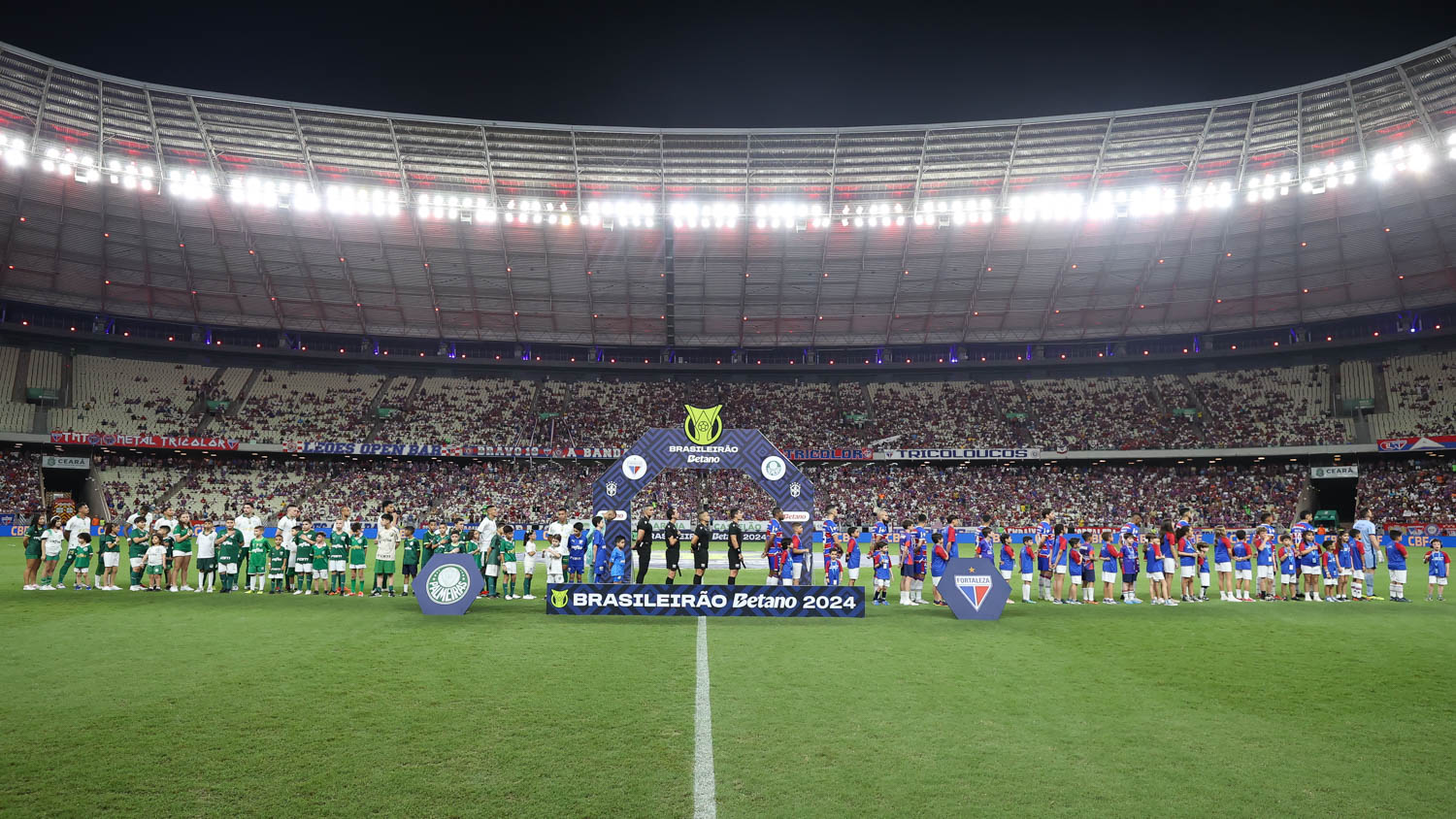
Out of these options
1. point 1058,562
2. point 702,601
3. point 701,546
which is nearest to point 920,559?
point 1058,562

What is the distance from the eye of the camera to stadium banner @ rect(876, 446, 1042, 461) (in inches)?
2009

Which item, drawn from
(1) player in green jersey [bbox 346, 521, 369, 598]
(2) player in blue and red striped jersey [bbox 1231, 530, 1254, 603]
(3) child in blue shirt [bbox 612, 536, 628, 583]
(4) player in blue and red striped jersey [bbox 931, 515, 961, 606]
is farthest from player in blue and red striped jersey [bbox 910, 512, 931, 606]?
(1) player in green jersey [bbox 346, 521, 369, 598]

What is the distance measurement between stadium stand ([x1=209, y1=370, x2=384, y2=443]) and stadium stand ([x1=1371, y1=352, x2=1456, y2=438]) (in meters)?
65.7

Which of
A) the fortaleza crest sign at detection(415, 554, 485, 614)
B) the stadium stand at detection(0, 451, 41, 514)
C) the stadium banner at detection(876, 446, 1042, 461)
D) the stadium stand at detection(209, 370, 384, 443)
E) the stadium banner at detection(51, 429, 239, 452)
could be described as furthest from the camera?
the stadium banner at detection(876, 446, 1042, 461)

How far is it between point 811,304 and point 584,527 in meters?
37.3

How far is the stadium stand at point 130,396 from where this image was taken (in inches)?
1857

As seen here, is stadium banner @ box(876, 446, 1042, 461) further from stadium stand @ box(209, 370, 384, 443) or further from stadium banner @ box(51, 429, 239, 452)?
stadium banner @ box(51, 429, 239, 452)

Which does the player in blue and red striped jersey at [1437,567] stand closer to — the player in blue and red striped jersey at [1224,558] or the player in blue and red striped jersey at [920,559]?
the player in blue and red striped jersey at [1224,558]

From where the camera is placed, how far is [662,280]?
49.9 metres

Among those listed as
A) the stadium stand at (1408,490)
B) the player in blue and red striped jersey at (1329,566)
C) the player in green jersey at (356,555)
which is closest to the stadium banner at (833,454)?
the stadium stand at (1408,490)

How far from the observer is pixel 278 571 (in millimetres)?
18438

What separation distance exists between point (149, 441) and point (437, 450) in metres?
17.2

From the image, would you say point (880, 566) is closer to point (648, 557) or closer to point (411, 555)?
point (648, 557)

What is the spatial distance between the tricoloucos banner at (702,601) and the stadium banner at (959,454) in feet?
125
